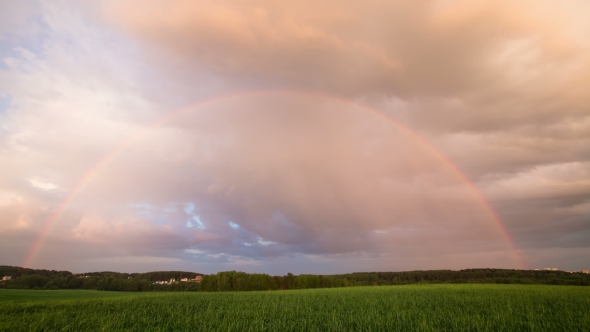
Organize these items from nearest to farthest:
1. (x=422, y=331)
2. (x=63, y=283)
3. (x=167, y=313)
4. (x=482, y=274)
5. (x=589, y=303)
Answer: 1. (x=422, y=331)
2. (x=167, y=313)
3. (x=589, y=303)
4. (x=63, y=283)
5. (x=482, y=274)

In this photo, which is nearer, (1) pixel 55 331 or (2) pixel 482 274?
(1) pixel 55 331

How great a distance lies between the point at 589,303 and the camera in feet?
82.8

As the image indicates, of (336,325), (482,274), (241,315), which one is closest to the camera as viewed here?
(336,325)

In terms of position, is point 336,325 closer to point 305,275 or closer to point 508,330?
point 508,330

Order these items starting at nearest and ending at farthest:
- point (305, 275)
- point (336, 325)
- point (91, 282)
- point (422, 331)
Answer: point (422, 331) < point (336, 325) < point (91, 282) < point (305, 275)

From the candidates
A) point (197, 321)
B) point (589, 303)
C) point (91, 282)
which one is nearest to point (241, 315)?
point (197, 321)

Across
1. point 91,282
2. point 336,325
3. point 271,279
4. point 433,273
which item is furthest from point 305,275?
point 336,325

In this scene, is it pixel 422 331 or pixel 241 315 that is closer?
pixel 422 331

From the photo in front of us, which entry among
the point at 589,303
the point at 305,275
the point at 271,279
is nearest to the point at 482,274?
the point at 305,275

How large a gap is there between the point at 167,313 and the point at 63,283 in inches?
3859

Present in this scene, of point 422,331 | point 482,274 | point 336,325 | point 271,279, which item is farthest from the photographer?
point 482,274

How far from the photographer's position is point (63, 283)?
94188mm

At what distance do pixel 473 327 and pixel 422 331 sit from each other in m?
2.78

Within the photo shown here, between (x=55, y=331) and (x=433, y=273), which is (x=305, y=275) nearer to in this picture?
(x=433, y=273)
